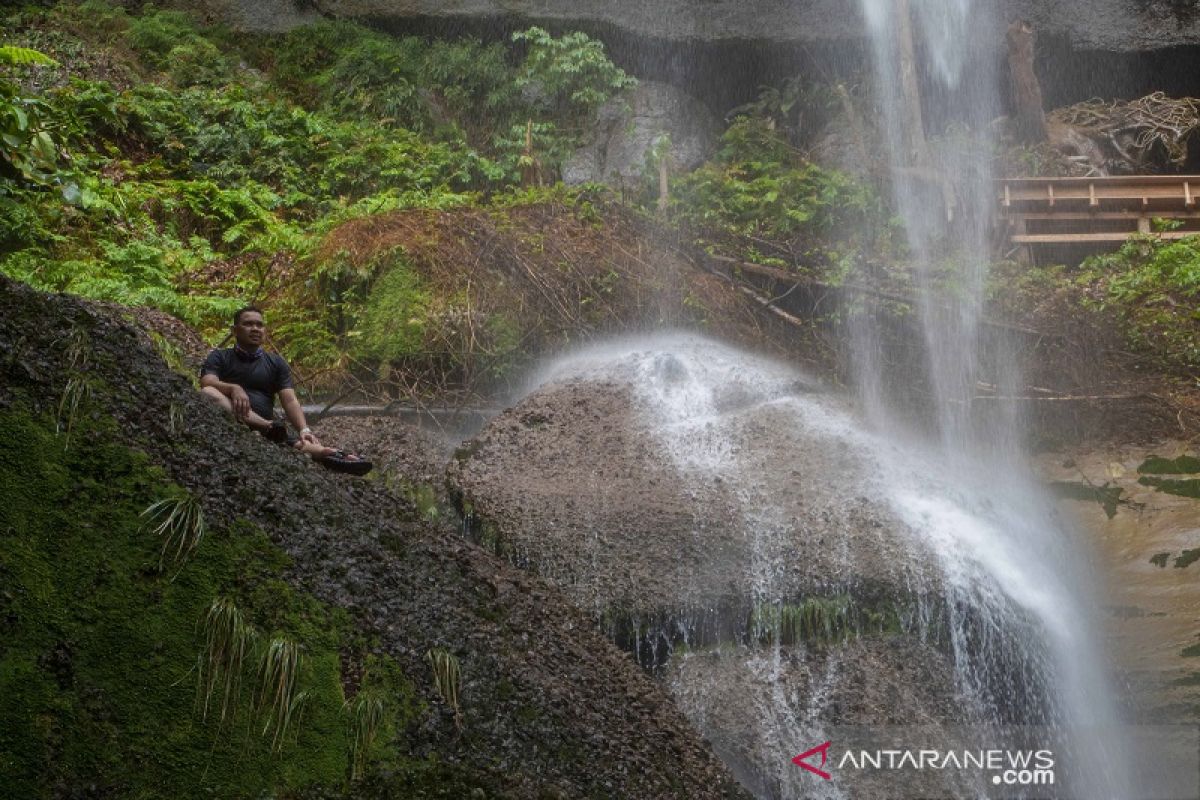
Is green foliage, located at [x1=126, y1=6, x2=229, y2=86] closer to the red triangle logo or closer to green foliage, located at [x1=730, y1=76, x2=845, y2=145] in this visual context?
green foliage, located at [x1=730, y1=76, x2=845, y2=145]

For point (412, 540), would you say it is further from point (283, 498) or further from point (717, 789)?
point (717, 789)

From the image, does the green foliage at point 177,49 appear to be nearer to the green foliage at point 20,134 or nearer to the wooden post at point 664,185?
the wooden post at point 664,185

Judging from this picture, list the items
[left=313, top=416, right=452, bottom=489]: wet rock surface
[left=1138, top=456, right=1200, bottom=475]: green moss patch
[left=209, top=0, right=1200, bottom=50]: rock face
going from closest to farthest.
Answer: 1. [left=313, top=416, right=452, bottom=489]: wet rock surface
2. [left=1138, top=456, right=1200, bottom=475]: green moss patch
3. [left=209, top=0, right=1200, bottom=50]: rock face

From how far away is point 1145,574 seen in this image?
8227 mm

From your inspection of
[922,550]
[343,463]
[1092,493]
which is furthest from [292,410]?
[1092,493]

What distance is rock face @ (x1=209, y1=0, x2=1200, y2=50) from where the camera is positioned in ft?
55.1

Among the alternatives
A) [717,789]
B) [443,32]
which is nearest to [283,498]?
[717,789]

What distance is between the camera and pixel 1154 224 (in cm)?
1427

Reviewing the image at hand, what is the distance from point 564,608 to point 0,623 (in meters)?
2.98

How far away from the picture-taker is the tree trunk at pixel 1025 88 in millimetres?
16125

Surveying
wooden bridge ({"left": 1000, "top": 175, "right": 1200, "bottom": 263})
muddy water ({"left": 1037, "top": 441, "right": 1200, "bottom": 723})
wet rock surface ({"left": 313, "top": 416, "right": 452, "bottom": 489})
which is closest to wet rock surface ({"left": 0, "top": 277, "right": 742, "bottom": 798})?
wet rock surface ({"left": 313, "top": 416, "right": 452, "bottom": 489})

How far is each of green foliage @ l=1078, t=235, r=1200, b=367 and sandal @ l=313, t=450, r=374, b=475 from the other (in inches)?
357

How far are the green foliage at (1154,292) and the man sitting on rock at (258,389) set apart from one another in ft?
30.2

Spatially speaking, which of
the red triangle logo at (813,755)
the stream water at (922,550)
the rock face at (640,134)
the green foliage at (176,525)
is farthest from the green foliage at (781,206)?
the green foliage at (176,525)
